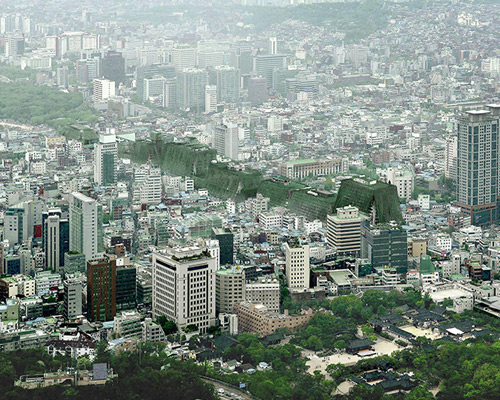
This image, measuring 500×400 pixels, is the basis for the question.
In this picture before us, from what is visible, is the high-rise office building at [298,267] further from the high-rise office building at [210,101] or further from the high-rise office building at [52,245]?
the high-rise office building at [210,101]

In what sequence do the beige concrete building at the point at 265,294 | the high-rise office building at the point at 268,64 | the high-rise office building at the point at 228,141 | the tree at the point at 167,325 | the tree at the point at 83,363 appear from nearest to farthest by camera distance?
the tree at the point at 83,363 < the tree at the point at 167,325 < the beige concrete building at the point at 265,294 < the high-rise office building at the point at 228,141 < the high-rise office building at the point at 268,64

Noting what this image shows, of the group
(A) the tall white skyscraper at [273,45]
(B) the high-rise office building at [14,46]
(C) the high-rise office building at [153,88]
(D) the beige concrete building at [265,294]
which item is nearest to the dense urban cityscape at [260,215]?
(D) the beige concrete building at [265,294]

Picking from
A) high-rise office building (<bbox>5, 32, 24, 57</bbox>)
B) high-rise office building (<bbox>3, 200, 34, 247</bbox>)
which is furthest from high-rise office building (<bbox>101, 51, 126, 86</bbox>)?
high-rise office building (<bbox>3, 200, 34, 247</bbox>)

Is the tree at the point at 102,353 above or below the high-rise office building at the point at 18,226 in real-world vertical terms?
below

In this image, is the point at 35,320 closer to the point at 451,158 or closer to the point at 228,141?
the point at 451,158

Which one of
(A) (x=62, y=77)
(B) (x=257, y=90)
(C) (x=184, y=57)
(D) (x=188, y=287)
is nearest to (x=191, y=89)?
(B) (x=257, y=90)
